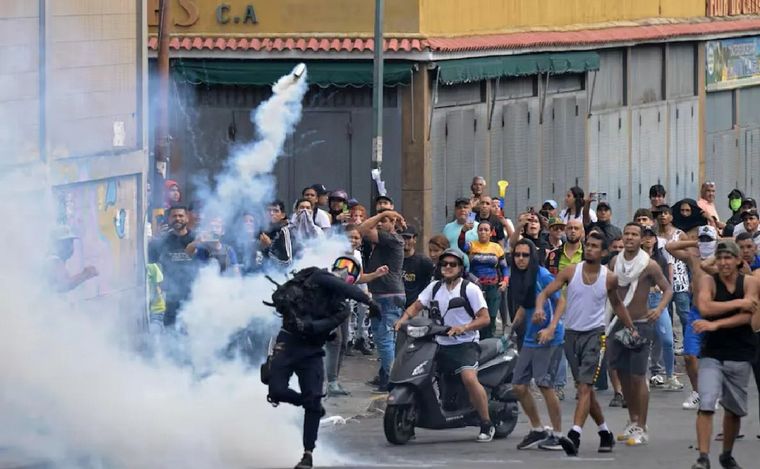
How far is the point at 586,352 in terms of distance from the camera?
14992 millimetres

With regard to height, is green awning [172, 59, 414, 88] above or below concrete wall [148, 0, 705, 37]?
below

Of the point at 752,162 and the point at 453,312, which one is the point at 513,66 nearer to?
the point at 453,312

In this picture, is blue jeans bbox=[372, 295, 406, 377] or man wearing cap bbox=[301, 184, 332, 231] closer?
blue jeans bbox=[372, 295, 406, 377]

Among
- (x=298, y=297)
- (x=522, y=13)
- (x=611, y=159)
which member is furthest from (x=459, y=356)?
(x=611, y=159)

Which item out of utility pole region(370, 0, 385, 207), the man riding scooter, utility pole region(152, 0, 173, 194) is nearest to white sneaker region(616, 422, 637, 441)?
the man riding scooter

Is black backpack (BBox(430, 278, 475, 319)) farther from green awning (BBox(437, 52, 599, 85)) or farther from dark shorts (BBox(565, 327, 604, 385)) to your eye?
green awning (BBox(437, 52, 599, 85))

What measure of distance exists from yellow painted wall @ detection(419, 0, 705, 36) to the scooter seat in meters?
10.3

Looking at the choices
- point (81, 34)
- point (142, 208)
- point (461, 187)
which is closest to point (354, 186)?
point (461, 187)

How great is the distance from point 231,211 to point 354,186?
25.9 ft

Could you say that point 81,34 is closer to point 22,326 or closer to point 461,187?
point 22,326

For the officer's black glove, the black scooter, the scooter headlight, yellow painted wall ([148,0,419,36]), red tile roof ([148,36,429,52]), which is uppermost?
yellow painted wall ([148,0,419,36])

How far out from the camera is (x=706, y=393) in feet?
43.9

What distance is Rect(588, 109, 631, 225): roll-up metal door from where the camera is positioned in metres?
31.5

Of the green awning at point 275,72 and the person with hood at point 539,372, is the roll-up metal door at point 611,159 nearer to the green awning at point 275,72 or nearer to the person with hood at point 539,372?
the green awning at point 275,72
